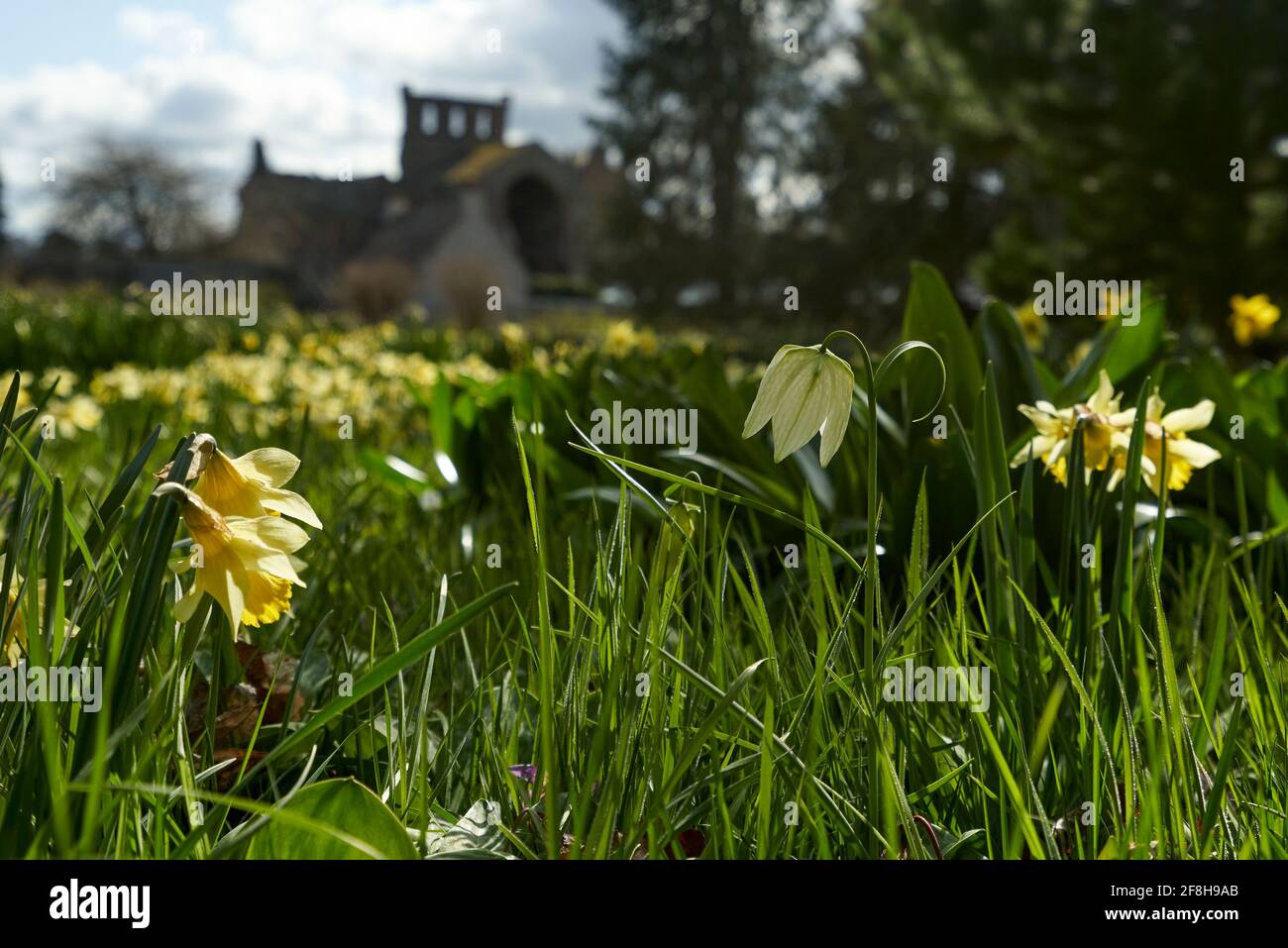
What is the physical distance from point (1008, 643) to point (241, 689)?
31.0 inches

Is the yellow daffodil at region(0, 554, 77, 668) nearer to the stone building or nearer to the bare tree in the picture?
the stone building

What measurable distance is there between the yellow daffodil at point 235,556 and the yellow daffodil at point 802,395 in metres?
0.34

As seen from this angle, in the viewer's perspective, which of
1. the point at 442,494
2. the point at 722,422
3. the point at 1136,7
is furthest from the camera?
the point at 1136,7

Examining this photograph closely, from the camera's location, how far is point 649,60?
2091cm

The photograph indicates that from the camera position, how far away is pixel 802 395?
823 millimetres

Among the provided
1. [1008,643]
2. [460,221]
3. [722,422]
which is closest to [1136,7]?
[722,422]

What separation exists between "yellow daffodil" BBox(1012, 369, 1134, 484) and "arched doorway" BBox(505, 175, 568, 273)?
45.2m

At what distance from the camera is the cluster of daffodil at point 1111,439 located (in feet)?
3.97

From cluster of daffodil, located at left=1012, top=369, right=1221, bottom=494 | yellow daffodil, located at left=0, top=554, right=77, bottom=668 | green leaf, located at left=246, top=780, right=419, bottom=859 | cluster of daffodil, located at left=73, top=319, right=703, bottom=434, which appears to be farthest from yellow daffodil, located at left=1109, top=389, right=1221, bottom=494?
cluster of daffodil, located at left=73, top=319, right=703, bottom=434

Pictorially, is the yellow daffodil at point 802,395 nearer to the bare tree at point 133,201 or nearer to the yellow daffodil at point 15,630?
the yellow daffodil at point 15,630

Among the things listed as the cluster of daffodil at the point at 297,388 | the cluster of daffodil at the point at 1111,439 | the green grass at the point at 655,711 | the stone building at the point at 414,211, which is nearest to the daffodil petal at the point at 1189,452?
the cluster of daffodil at the point at 1111,439

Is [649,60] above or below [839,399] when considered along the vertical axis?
above
